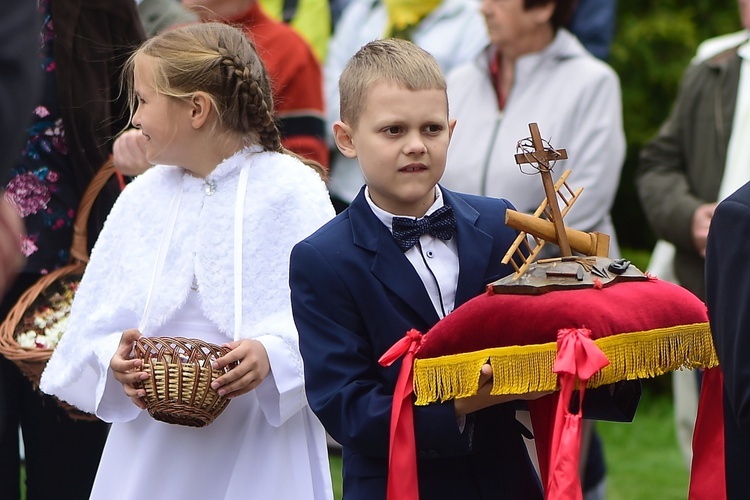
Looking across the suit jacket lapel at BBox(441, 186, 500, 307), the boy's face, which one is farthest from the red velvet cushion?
the boy's face

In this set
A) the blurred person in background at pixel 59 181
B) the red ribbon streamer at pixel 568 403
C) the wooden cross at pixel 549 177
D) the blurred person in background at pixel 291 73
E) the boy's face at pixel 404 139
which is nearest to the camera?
the red ribbon streamer at pixel 568 403

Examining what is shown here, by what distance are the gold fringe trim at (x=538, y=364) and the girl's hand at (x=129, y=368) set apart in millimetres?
835

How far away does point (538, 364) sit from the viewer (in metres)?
2.98

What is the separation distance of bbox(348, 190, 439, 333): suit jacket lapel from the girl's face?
0.73m

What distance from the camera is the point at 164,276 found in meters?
3.81

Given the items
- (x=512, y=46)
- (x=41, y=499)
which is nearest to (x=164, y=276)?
(x=41, y=499)

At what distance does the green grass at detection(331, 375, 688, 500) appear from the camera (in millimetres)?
7012

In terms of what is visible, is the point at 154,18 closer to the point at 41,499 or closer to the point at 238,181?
the point at 238,181

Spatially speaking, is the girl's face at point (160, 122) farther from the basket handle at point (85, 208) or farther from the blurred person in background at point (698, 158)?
the blurred person in background at point (698, 158)

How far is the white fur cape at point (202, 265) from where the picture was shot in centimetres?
375

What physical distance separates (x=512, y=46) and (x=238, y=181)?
2322mm

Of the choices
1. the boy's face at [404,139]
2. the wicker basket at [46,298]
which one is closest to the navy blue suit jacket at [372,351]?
the boy's face at [404,139]

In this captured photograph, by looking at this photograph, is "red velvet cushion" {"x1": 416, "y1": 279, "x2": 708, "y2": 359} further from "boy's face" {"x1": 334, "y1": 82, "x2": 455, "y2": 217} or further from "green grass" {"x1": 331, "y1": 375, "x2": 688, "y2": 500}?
"green grass" {"x1": 331, "y1": 375, "x2": 688, "y2": 500}

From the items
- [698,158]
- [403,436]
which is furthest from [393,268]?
[698,158]
